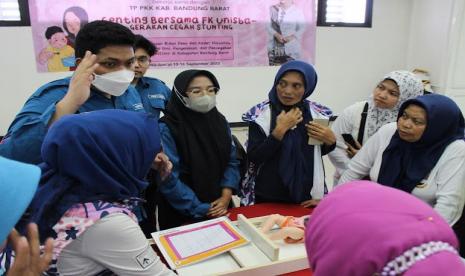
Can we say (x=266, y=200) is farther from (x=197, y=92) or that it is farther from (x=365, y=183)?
(x=365, y=183)

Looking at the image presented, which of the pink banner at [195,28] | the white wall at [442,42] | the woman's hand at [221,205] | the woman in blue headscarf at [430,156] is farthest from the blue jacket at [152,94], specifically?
the white wall at [442,42]

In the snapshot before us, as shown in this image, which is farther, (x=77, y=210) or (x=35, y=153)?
(x=35, y=153)

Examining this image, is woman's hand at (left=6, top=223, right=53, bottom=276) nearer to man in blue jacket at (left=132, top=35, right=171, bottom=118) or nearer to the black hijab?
the black hijab

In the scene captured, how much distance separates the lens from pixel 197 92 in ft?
5.77

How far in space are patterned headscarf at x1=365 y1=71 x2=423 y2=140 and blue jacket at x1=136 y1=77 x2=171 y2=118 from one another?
1.26 meters

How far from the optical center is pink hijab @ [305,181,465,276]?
1.70 ft

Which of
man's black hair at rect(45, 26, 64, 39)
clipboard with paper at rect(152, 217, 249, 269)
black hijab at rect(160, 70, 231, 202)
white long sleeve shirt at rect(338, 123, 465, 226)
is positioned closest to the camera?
clipboard with paper at rect(152, 217, 249, 269)

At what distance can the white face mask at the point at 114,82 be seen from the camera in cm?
143

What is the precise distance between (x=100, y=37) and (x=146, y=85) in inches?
31.9

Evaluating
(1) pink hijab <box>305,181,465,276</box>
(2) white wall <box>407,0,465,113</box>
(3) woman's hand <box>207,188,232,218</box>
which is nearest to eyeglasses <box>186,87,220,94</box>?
(3) woman's hand <box>207,188,232,218</box>

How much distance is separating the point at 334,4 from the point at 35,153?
153 inches

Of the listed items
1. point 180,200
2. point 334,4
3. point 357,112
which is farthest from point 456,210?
point 334,4

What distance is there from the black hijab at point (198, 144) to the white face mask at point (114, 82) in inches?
12.3

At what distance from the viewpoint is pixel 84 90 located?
4.30 feet
